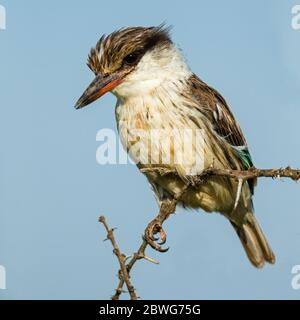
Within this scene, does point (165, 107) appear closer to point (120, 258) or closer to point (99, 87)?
point (99, 87)

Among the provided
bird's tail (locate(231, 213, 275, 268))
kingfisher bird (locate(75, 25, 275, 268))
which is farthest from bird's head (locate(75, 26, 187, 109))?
bird's tail (locate(231, 213, 275, 268))

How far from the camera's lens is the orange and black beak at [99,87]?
20.5 feet

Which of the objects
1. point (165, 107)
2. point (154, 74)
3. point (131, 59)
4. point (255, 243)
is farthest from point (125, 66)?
point (255, 243)

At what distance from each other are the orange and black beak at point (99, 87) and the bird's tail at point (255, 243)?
7.72 ft

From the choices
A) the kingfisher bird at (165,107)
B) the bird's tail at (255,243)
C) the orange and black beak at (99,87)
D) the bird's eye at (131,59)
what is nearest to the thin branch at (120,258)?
the kingfisher bird at (165,107)

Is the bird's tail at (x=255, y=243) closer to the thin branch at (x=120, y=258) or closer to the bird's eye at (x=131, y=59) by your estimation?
the bird's eye at (x=131, y=59)

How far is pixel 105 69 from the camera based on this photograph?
21.2 ft

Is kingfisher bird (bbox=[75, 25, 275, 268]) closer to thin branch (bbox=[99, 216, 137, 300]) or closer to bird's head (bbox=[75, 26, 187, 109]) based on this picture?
bird's head (bbox=[75, 26, 187, 109])

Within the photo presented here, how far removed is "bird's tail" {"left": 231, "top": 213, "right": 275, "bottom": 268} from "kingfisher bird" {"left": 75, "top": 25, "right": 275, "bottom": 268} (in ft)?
2.74

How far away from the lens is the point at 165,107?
251 inches

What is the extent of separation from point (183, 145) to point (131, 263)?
2.09 metres

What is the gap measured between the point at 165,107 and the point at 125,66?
54 centimetres

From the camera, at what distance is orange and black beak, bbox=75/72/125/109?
20.5 ft

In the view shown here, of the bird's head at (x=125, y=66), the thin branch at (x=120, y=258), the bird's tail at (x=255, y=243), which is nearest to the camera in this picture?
the thin branch at (x=120, y=258)
